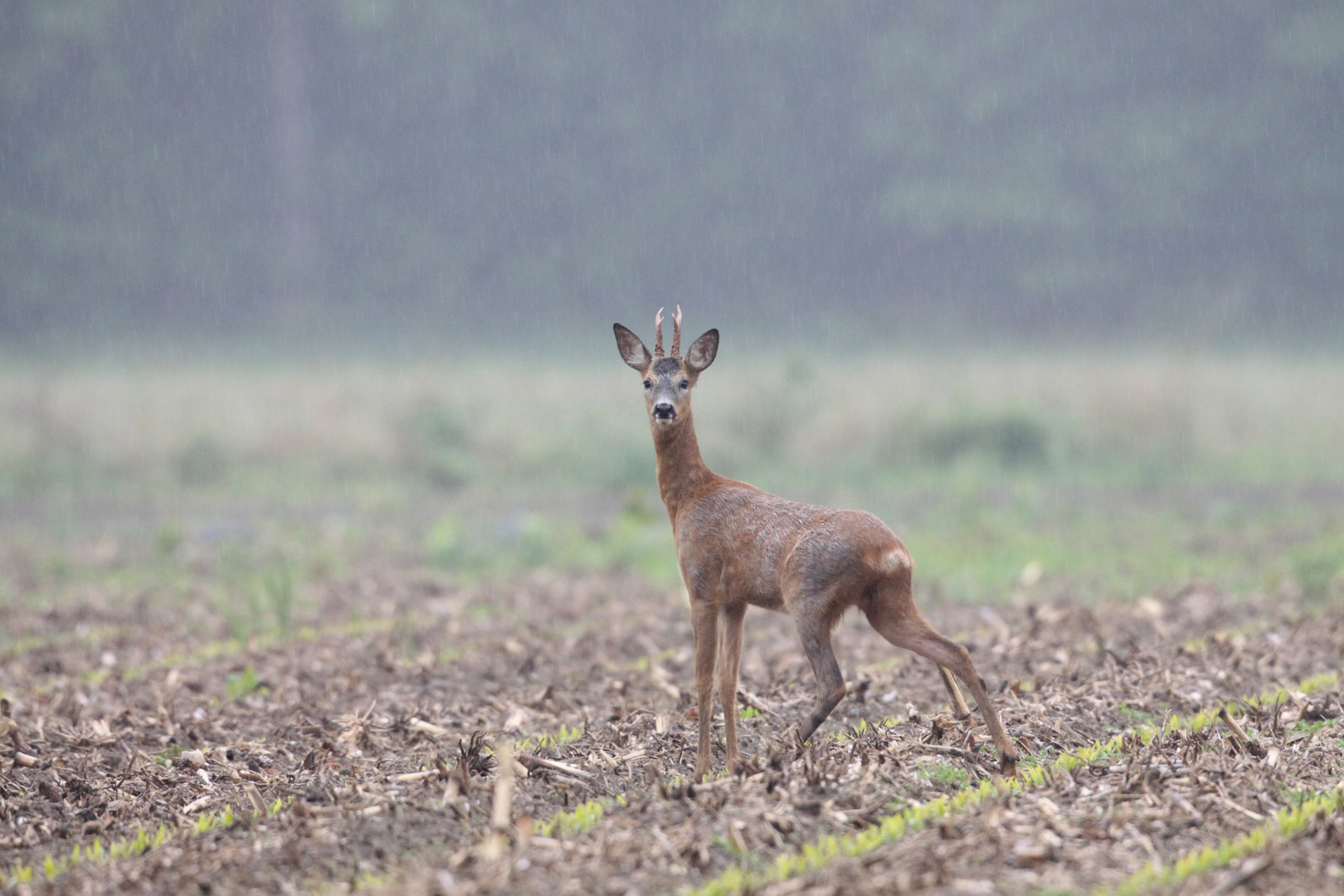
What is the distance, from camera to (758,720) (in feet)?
26.3

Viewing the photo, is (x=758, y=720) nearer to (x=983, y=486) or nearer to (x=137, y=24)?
(x=983, y=486)

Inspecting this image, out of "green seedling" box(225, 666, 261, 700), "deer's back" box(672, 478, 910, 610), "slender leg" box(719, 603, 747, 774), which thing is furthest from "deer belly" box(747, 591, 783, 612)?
"green seedling" box(225, 666, 261, 700)

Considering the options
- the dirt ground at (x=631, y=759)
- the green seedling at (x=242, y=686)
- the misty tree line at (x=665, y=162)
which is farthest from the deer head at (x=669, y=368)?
the misty tree line at (x=665, y=162)

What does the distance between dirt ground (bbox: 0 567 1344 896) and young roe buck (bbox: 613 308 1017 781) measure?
0.40m

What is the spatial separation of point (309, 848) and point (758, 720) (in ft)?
9.46

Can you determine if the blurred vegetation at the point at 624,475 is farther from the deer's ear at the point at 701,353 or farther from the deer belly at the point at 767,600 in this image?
the deer belly at the point at 767,600

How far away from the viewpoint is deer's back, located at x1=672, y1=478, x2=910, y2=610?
664 cm

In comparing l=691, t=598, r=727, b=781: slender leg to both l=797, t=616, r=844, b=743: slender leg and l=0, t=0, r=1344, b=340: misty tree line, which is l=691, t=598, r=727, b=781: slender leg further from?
l=0, t=0, r=1344, b=340: misty tree line

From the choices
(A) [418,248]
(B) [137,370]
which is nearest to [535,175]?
(A) [418,248]

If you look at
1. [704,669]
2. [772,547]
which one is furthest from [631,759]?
[772,547]

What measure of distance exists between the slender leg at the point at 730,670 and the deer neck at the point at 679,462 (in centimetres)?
58

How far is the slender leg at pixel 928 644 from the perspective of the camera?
652 cm

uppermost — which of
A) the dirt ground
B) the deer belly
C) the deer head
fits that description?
the deer head

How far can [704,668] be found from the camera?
22.6ft
